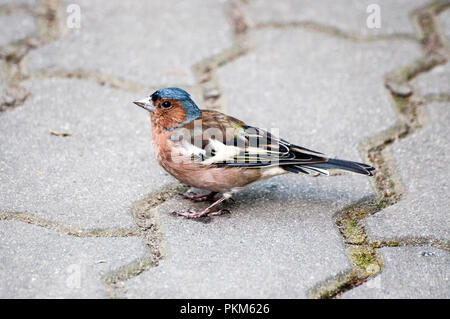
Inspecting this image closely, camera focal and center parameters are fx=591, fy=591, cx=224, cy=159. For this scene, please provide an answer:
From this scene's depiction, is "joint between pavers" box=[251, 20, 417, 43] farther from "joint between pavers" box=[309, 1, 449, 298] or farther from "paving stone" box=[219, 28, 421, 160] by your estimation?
"joint between pavers" box=[309, 1, 449, 298]

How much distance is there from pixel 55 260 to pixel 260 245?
3.22 feet

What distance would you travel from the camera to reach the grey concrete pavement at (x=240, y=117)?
273 cm

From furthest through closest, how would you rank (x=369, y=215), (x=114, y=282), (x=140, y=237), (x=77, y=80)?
(x=77, y=80) → (x=369, y=215) → (x=140, y=237) → (x=114, y=282)

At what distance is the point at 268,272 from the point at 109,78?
6.35 feet

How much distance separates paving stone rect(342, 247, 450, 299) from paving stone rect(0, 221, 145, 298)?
1.08 metres

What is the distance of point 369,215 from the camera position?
316cm

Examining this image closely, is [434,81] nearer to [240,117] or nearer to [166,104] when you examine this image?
[240,117]

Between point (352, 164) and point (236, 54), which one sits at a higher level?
point (236, 54)

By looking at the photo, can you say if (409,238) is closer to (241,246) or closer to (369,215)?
(369,215)

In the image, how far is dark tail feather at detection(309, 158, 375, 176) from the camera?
124 inches

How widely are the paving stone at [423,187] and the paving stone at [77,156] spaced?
1256 millimetres

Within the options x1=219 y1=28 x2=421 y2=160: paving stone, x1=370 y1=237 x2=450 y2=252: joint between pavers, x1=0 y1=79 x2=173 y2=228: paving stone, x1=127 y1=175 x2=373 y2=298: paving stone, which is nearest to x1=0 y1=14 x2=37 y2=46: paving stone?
x1=0 y1=79 x2=173 y2=228: paving stone

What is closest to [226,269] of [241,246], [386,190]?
[241,246]

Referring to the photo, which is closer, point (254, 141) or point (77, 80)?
point (254, 141)
